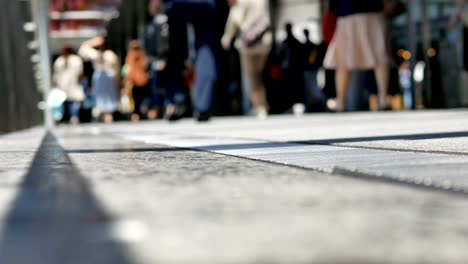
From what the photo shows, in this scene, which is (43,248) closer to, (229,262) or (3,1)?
(229,262)

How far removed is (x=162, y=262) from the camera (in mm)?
860

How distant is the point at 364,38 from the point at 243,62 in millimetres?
1981

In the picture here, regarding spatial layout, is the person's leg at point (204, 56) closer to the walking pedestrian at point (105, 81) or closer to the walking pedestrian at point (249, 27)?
the walking pedestrian at point (249, 27)

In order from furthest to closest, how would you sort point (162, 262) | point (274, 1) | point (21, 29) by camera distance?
1. point (274, 1)
2. point (21, 29)
3. point (162, 262)

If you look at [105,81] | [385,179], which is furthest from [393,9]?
[385,179]

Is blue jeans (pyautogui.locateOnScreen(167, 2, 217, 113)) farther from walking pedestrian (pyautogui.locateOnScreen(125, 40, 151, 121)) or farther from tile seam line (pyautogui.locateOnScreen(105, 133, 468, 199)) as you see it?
tile seam line (pyautogui.locateOnScreen(105, 133, 468, 199))

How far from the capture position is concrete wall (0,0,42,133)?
848cm

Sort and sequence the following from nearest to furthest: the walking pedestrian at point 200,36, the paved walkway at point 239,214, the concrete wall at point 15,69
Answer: the paved walkway at point 239,214
the concrete wall at point 15,69
the walking pedestrian at point 200,36

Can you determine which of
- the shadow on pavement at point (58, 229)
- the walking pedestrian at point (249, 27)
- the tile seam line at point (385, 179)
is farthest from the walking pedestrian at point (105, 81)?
the shadow on pavement at point (58, 229)

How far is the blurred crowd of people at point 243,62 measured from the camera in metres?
10.5

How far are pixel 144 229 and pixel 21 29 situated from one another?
9.71 m

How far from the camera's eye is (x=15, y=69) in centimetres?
959

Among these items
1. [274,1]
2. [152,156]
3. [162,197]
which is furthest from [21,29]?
[274,1]

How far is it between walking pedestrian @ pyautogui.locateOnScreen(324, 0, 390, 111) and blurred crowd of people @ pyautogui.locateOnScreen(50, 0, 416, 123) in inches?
0.4
